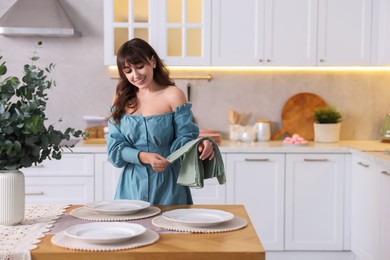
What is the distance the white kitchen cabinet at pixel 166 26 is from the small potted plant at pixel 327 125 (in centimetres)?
94

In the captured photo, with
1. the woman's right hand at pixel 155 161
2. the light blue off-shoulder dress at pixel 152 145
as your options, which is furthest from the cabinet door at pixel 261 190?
the woman's right hand at pixel 155 161

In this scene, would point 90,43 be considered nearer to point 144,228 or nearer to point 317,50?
point 317,50

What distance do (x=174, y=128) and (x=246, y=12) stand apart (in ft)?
6.56

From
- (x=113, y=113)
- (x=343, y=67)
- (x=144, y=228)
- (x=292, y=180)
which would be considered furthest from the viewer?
(x=343, y=67)

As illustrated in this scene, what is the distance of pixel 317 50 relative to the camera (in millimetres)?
4672

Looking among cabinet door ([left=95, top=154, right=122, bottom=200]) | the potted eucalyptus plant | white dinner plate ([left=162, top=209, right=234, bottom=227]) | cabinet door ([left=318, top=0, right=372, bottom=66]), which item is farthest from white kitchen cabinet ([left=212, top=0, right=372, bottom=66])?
the potted eucalyptus plant

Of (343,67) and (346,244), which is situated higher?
(343,67)

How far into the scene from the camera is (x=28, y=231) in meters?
2.08

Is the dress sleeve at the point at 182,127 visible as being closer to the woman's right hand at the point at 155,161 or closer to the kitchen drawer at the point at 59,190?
the woman's right hand at the point at 155,161

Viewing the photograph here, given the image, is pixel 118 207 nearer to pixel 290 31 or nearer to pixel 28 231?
pixel 28 231

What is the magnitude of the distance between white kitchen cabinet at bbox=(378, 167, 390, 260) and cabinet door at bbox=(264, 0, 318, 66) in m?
1.21

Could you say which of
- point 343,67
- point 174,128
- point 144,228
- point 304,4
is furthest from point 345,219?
point 144,228

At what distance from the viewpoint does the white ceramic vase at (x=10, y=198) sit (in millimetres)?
2123

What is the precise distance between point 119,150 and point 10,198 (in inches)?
28.5
